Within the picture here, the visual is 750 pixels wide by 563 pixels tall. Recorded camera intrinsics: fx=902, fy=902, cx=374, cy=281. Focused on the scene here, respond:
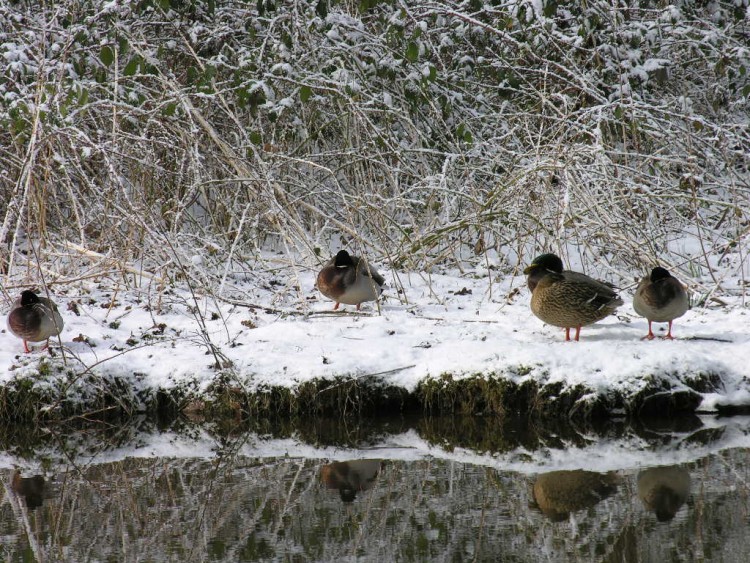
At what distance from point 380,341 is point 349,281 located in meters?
0.64

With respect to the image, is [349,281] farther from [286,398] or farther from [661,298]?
[661,298]

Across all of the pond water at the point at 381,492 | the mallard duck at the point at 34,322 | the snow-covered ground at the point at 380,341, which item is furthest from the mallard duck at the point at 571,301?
the mallard duck at the point at 34,322

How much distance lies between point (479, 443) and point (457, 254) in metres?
3.66

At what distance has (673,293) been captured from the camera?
557 cm

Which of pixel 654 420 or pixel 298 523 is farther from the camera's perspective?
pixel 654 420

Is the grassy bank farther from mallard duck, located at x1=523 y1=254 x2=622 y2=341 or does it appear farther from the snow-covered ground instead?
mallard duck, located at x1=523 y1=254 x2=622 y2=341

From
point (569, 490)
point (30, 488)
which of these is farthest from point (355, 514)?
point (30, 488)

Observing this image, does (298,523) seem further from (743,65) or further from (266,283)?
(743,65)

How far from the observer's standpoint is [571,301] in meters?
5.68

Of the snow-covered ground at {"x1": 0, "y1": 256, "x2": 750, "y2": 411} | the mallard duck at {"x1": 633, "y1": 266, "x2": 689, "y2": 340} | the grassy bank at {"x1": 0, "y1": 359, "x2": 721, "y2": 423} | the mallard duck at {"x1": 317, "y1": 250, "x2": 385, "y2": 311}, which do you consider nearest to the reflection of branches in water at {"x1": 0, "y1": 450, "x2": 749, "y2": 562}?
the grassy bank at {"x1": 0, "y1": 359, "x2": 721, "y2": 423}

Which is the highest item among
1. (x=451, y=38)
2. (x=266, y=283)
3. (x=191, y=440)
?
(x=451, y=38)

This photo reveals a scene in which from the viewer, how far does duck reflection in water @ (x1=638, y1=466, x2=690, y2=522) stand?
3824 millimetres

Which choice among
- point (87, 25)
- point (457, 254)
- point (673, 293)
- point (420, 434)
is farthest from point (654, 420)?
point (87, 25)

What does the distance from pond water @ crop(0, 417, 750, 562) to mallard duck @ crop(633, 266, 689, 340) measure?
2.45 feet
